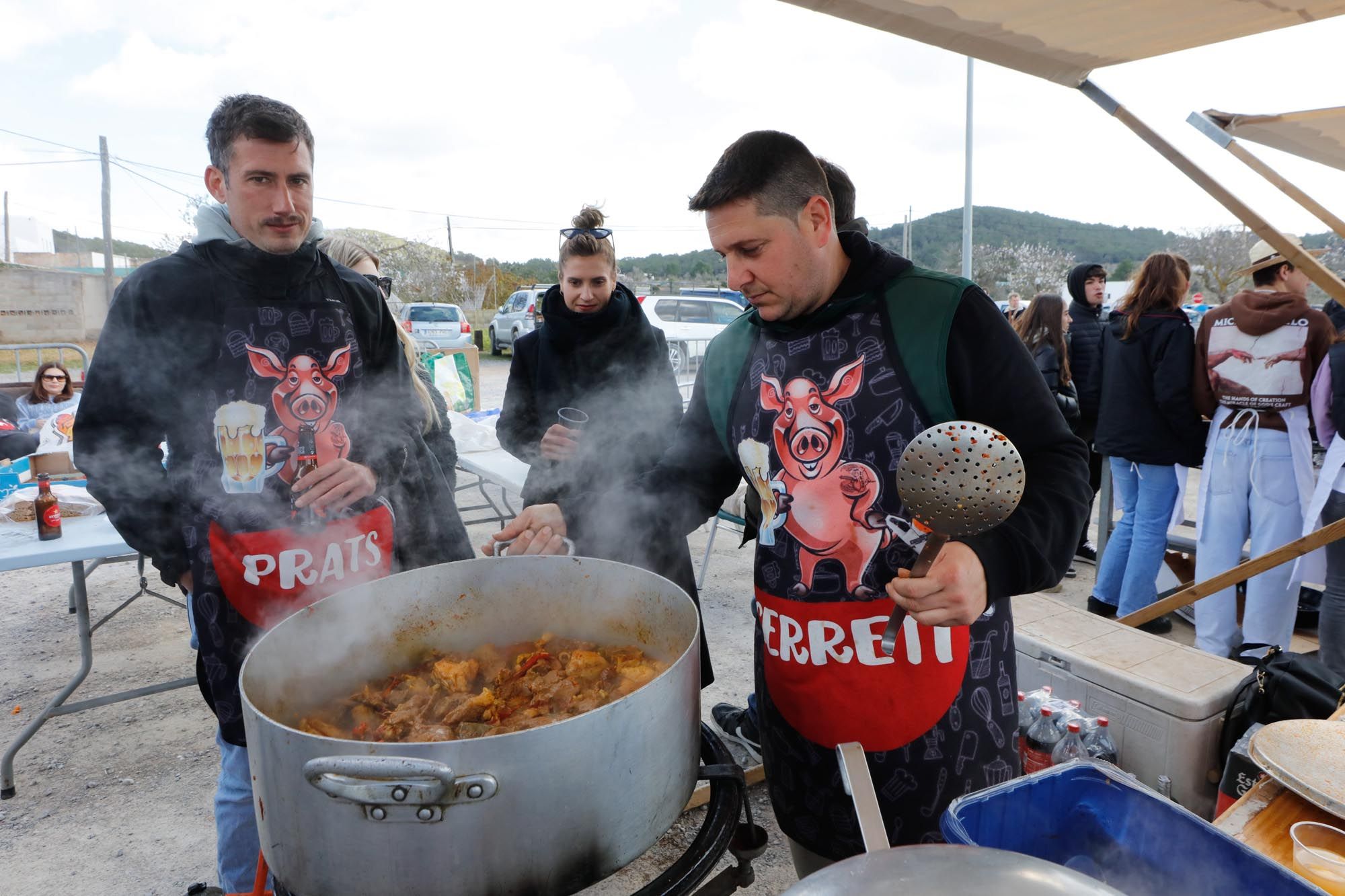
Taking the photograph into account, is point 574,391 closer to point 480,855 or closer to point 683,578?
point 683,578

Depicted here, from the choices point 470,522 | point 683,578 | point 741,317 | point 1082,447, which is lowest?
point 470,522

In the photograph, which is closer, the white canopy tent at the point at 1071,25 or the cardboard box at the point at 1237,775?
the white canopy tent at the point at 1071,25

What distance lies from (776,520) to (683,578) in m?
1.23

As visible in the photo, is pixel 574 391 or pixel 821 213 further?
pixel 574 391

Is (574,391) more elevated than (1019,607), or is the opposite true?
(574,391)

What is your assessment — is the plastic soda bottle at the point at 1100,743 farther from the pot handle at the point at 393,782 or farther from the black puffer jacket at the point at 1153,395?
the pot handle at the point at 393,782

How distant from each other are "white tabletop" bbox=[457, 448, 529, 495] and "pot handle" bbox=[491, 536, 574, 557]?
8.31 ft

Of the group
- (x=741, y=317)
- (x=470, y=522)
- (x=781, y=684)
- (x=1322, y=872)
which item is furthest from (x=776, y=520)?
(x=470, y=522)

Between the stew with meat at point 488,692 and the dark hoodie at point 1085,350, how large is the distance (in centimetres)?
466

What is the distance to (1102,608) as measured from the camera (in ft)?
15.2

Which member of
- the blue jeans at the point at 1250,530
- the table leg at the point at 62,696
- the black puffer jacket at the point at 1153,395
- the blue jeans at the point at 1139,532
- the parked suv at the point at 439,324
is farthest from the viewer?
the parked suv at the point at 439,324

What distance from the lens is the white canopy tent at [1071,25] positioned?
1.60m

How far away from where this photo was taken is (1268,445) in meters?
3.69

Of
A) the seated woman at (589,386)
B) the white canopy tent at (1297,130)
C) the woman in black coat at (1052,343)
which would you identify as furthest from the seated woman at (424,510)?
the woman in black coat at (1052,343)
